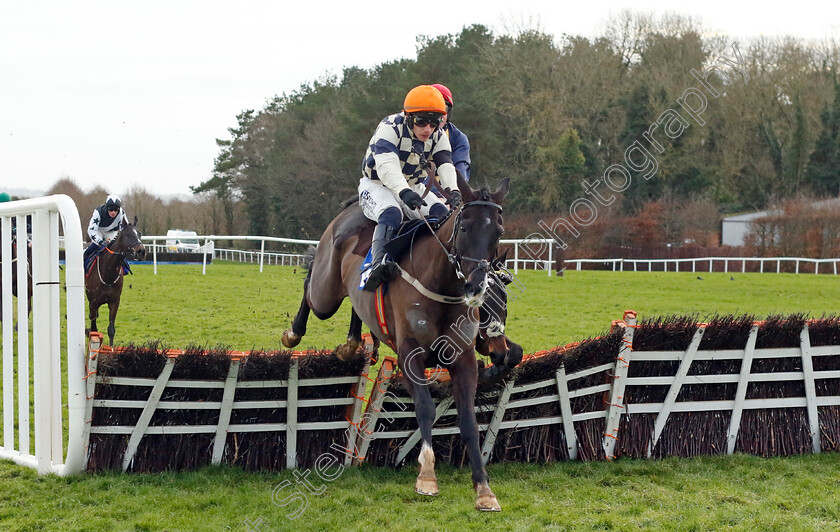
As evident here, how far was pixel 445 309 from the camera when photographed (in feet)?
14.6

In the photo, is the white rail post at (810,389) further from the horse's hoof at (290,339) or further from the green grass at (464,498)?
the horse's hoof at (290,339)

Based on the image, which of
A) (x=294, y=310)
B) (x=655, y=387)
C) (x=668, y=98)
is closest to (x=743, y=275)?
(x=668, y=98)

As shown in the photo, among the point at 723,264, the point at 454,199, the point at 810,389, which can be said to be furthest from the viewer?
the point at 723,264

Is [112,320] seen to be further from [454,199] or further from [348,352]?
[454,199]

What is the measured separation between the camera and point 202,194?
41531 mm

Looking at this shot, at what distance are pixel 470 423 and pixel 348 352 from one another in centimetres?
134

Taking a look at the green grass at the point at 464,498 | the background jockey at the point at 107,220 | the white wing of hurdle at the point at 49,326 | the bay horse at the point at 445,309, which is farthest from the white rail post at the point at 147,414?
the background jockey at the point at 107,220

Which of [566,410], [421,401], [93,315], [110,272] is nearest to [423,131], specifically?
[421,401]

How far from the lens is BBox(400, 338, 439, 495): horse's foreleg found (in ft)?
13.5

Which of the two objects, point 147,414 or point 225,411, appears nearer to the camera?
point 147,414

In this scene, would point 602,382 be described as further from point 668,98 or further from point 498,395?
point 668,98

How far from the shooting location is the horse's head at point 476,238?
3.77 metres

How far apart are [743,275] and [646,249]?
16.8 ft

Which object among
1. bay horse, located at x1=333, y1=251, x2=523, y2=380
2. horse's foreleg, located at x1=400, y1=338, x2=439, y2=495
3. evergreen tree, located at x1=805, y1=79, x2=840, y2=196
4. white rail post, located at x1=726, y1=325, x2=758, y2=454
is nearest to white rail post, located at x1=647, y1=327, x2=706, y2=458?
white rail post, located at x1=726, y1=325, x2=758, y2=454
